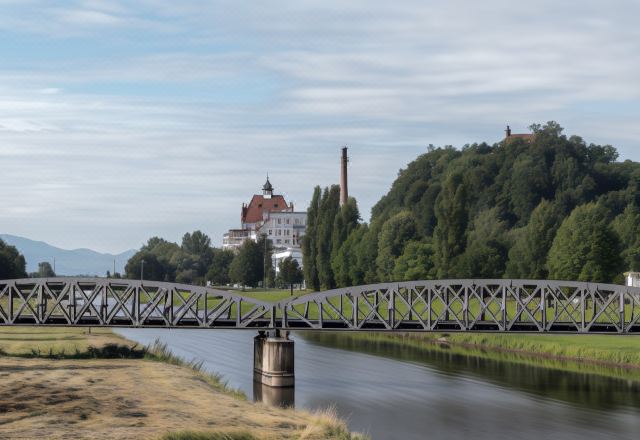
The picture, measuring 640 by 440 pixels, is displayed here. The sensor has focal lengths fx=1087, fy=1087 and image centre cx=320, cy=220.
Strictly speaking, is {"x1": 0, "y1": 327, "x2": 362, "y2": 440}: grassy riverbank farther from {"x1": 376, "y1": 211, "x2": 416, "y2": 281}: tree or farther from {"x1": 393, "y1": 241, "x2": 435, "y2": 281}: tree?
{"x1": 376, "y1": 211, "x2": 416, "y2": 281}: tree

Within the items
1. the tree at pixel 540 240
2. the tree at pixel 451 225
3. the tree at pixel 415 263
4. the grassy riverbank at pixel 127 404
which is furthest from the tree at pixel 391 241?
the grassy riverbank at pixel 127 404

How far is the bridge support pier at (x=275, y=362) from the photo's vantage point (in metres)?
80.2

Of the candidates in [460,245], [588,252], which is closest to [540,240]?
[460,245]

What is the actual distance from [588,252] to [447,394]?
49.7m

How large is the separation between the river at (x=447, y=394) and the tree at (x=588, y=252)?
21832mm

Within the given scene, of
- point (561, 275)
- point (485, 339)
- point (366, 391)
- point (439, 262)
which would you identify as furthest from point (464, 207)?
point (366, 391)

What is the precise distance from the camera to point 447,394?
7631 cm

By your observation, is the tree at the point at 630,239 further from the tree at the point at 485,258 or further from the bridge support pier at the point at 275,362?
the bridge support pier at the point at 275,362

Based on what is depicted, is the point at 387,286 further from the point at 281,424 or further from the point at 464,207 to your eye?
the point at 464,207

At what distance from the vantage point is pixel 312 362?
9794 centimetres

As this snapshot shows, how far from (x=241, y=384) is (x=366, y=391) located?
9.38 metres

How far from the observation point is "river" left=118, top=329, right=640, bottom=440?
62.7 metres

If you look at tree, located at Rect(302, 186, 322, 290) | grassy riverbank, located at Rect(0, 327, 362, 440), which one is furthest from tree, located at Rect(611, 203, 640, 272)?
grassy riverbank, located at Rect(0, 327, 362, 440)

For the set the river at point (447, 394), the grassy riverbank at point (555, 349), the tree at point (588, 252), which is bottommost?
the river at point (447, 394)
